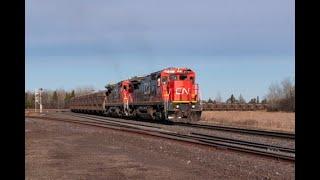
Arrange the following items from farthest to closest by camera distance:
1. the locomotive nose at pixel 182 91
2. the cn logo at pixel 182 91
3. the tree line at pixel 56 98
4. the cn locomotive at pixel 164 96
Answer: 1. the tree line at pixel 56 98
2. the cn logo at pixel 182 91
3. the locomotive nose at pixel 182 91
4. the cn locomotive at pixel 164 96

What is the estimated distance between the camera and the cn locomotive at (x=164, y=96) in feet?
110

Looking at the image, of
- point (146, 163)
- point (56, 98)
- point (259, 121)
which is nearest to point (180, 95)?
point (259, 121)

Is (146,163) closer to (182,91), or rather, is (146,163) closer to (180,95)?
(180,95)

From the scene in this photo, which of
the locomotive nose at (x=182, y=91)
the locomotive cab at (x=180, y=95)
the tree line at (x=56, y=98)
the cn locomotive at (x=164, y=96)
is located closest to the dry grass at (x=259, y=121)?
the locomotive cab at (x=180, y=95)

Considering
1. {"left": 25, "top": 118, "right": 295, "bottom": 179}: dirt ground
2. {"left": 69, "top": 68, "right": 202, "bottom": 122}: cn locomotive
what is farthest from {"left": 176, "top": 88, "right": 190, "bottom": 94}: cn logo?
{"left": 25, "top": 118, "right": 295, "bottom": 179}: dirt ground

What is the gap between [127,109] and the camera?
44.1 metres

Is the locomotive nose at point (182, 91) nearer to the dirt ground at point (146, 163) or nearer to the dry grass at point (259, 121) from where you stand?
the dry grass at point (259, 121)

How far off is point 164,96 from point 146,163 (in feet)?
69.7

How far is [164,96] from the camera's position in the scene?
1331 inches

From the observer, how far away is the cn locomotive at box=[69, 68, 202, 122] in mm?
33469

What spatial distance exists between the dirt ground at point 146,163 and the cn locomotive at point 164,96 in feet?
49.3
